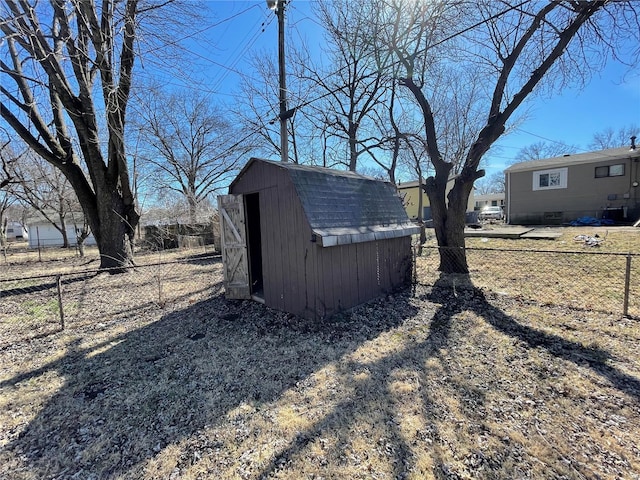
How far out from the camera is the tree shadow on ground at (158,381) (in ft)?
7.59

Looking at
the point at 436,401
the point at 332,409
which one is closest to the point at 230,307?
the point at 332,409

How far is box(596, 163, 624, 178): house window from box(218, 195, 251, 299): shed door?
23.8 meters

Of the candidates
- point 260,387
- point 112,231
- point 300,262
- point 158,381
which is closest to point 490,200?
point 300,262

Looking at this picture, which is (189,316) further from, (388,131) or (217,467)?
(388,131)

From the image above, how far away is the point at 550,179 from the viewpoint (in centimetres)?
2058

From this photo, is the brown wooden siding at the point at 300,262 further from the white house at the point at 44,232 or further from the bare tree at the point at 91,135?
the white house at the point at 44,232

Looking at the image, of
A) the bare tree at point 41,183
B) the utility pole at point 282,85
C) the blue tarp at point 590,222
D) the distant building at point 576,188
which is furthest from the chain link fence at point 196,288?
the distant building at point 576,188

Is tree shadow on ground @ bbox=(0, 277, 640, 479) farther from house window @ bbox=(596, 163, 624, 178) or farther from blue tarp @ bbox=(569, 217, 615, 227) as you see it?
house window @ bbox=(596, 163, 624, 178)

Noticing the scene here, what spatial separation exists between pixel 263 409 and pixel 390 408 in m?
1.19

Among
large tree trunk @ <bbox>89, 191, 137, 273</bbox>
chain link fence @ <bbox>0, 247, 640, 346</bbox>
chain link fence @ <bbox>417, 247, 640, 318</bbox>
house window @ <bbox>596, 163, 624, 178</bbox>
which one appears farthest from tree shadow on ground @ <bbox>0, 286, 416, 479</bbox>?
house window @ <bbox>596, 163, 624, 178</bbox>

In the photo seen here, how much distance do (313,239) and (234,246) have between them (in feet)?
7.60

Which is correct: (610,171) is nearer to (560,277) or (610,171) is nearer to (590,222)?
(590,222)

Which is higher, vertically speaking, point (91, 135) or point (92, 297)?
point (91, 135)

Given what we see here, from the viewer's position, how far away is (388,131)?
14.2 meters
